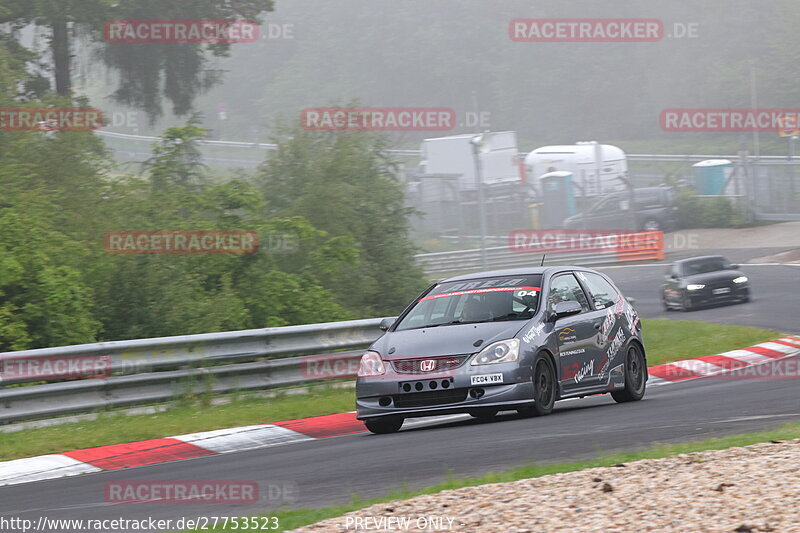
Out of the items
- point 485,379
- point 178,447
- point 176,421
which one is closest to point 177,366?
point 176,421

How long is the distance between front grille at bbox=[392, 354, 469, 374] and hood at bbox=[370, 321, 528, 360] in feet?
0.13

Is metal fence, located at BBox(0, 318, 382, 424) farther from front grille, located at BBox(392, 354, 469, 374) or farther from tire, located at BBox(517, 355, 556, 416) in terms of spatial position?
tire, located at BBox(517, 355, 556, 416)

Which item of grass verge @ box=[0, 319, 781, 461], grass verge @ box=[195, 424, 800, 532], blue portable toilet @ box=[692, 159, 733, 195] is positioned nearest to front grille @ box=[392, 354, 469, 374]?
grass verge @ box=[0, 319, 781, 461]

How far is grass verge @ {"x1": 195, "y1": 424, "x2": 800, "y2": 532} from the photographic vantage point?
655 centimetres

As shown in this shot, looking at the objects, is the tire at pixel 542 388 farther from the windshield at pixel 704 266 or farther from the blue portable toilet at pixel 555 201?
the blue portable toilet at pixel 555 201

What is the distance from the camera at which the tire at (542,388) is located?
10812mm

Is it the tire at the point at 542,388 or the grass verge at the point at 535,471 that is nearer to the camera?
the grass verge at the point at 535,471

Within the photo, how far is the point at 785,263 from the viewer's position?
4128 centimetres

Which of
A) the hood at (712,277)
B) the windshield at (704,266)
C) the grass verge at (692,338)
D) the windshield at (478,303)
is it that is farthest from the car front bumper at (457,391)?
the windshield at (704,266)

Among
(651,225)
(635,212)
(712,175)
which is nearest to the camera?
(635,212)

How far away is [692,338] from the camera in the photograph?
67.5ft

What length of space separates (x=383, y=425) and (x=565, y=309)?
2129 mm

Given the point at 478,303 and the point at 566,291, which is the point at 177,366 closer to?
the point at 478,303

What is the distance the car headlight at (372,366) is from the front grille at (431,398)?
0.33m
